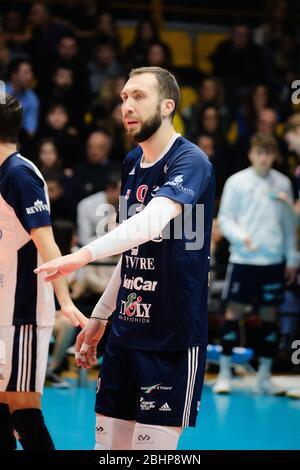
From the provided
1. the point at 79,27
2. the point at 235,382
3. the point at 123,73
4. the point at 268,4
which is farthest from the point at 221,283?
the point at 268,4

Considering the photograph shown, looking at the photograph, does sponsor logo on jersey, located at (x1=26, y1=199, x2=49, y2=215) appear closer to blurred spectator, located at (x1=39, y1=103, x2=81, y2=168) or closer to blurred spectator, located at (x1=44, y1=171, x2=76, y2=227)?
blurred spectator, located at (x1=44, y1=171, x2=76, y2=227)

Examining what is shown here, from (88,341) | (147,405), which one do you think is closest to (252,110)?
(88,341)

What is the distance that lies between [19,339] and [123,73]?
334 inches

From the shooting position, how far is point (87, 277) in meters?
9.34

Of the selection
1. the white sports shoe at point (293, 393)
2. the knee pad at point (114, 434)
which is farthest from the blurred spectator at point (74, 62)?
the knee pad at point (114, 434)

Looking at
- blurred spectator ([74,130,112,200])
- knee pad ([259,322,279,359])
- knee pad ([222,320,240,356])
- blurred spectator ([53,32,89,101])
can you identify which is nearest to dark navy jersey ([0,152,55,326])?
knee pad ([222,320,240,356])

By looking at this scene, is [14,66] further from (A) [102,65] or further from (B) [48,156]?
(A) [102,65]

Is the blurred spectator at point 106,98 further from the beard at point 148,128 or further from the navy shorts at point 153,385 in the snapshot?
the navy shorts at point 153,385

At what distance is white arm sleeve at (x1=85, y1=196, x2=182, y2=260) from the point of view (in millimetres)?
3709

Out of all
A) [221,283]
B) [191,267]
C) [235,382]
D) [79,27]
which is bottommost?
[235,382]

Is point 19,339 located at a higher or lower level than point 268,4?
lower

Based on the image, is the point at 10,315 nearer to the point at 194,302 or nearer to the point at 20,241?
the point at 20,241

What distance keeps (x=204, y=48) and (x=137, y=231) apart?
37.7 feet

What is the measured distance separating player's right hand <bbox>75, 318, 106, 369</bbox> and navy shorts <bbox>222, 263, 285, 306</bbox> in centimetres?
474
